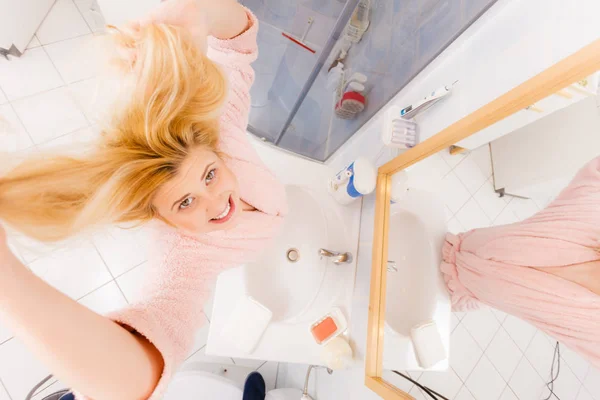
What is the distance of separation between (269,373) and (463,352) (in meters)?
1.19

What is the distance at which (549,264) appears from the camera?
58cm

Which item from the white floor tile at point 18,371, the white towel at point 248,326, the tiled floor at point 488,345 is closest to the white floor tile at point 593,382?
the tiled floor at point 488,345

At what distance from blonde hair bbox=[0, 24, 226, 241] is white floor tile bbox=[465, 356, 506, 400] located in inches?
28.8

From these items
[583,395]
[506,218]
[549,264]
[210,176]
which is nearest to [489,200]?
[506,218]

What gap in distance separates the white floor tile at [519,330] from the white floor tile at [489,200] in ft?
0.72

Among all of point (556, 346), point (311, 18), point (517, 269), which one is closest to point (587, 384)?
point (556, 346)

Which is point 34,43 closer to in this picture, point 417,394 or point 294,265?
point 294,265

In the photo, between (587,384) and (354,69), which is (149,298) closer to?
(587,384)

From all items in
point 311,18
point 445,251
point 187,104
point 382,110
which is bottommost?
A: point 445,251

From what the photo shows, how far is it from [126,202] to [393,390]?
725 millimetres

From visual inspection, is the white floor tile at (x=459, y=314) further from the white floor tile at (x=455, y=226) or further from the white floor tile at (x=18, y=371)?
the white floor tile at (x=18, y=371)

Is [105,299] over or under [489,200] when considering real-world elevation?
under

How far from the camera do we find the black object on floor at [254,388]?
1.26m

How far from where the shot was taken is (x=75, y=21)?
1910mm
